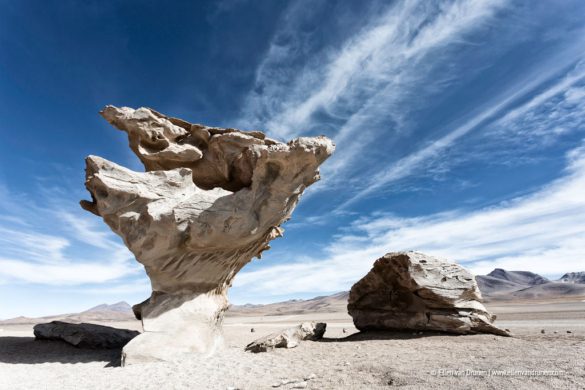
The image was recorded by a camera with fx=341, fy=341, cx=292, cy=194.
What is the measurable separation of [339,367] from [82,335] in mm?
10768

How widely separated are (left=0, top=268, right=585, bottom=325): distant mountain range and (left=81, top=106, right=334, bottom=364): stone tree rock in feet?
204

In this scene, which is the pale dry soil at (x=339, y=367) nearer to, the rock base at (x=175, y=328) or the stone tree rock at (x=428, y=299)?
the rock base at (x=175, y=328)

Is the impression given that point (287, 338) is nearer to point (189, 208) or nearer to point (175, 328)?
point (175, 328)

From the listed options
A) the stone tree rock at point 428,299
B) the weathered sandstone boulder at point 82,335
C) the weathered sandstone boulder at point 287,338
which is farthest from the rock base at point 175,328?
the stone tree rock at point 428,299

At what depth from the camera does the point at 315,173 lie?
14.4 metres

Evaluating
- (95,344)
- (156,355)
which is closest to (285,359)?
(156,355)

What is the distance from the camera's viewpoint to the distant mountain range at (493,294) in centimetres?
10300

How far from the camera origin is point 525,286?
144125mm

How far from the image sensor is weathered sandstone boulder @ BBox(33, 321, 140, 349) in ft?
44.4

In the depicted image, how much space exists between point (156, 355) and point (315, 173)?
869 cm

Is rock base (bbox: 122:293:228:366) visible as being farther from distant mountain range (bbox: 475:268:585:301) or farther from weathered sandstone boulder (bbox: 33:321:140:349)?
distant mountain range (bbox: 475:268:585:301)

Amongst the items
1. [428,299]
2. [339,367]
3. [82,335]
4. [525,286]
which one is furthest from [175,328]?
[525,286]

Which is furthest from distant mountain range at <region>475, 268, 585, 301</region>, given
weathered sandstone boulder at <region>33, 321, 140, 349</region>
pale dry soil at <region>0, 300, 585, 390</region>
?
weathered sandstone boulder at <region>33, 321, 140, 349</region>

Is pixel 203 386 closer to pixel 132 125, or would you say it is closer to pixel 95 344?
pixel 95 344
